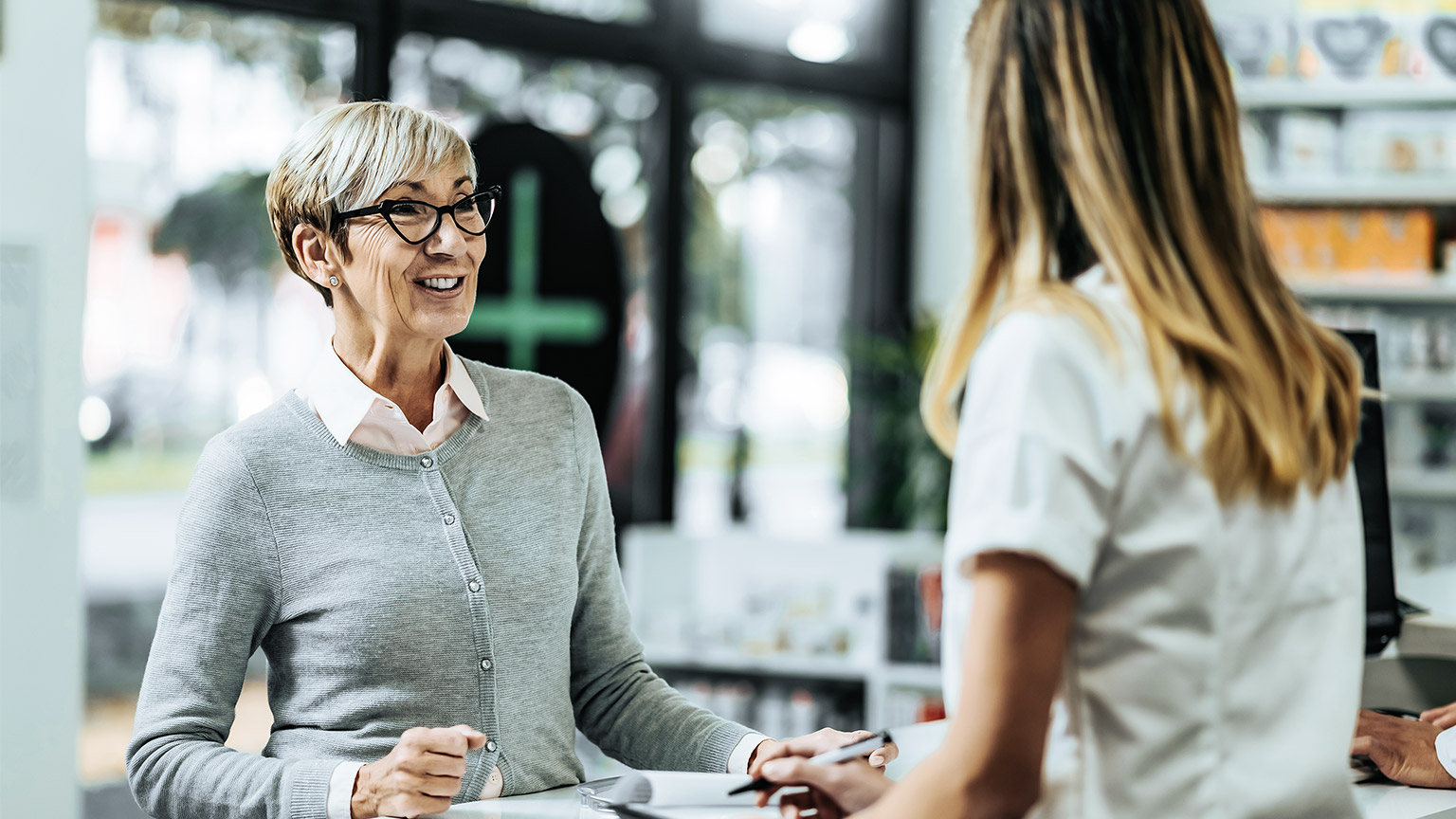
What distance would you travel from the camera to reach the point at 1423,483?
4305 mm

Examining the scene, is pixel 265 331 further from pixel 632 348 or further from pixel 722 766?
pixel 722 766

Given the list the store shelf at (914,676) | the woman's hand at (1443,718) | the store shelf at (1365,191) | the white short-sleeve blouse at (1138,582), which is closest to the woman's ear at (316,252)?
the white short-sleeve blouse at (1138,582)

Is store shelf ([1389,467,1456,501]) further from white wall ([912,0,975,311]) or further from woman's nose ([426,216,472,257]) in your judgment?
woman's nose ([426,216,472,257])

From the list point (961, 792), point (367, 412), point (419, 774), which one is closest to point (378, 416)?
point (367, 412)

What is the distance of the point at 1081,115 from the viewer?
956 mm

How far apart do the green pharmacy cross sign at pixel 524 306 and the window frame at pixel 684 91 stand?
0.47 meters

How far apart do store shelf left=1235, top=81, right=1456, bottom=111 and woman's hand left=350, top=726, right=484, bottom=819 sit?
3.80 metres

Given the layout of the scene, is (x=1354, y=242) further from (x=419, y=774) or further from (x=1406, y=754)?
(x=419, y=774)

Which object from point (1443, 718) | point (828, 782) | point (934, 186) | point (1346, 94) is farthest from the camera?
point (934, 186)

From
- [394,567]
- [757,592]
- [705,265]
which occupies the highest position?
[705,265]

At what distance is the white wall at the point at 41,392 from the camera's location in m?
2.90

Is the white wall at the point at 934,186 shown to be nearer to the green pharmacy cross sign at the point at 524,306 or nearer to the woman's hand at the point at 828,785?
the green pharmacy cross sign at the point at 524,306

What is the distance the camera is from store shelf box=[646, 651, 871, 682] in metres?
4.02

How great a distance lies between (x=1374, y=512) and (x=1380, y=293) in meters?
2.79
